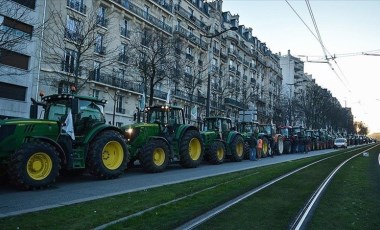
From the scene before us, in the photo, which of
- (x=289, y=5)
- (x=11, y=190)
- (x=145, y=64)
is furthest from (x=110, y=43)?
(x=11, y=190)

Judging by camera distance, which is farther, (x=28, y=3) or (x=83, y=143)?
(x=28, y=3)

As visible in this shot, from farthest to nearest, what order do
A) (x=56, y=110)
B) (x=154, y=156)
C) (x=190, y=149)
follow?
(x=190, y=149) → (x=154, y=156) → (x=56, y=110)

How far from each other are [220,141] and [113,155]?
26.6ft

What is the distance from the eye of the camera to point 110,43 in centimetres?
3834

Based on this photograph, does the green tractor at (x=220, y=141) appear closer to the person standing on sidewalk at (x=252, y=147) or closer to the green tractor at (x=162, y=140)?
the person standing on sidewalk at (x=252, y=147)

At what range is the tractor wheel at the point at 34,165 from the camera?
352 inches

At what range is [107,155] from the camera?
12.0 m

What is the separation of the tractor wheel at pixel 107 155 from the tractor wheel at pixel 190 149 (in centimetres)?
385

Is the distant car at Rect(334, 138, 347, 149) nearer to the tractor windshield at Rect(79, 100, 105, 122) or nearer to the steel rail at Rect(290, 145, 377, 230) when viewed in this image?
the steel rail at Rect(290, 145, 377, 230)

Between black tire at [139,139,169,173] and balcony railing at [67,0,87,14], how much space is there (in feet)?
80.3

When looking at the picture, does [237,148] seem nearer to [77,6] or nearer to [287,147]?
[287,147]

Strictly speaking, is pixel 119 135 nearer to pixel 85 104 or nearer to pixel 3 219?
pixel 85 104

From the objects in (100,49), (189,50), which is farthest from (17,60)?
(189,50)

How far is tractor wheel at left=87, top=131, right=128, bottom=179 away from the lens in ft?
36.5
